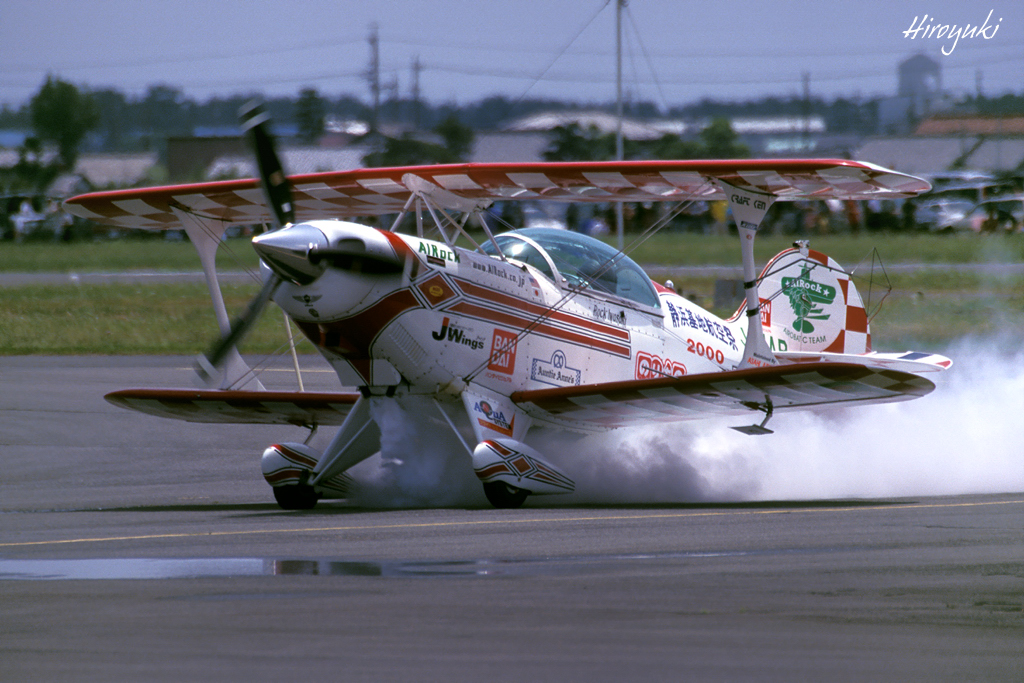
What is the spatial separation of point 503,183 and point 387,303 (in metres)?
1.81

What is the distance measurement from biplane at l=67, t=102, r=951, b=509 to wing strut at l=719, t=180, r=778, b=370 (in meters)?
0.02

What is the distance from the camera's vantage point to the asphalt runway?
5.44 meters

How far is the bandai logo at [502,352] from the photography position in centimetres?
1161

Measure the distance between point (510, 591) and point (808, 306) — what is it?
9192 mm

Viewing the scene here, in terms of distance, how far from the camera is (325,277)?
10188mm

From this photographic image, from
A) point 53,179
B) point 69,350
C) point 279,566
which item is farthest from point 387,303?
point 53,179

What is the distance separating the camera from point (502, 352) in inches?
461

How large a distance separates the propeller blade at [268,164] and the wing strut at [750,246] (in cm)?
415

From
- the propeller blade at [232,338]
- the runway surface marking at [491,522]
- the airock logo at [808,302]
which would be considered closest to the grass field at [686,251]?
the airock logo at [808,302]

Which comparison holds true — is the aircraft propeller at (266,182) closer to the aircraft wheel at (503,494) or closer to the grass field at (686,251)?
the aircraft wheel at (503,494)

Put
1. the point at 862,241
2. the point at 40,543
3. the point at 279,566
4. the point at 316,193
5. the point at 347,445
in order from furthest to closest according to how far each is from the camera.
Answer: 1. the point at 862,241
2. the point at 316,193
3. the point at 347,445
4. the point at 40,543
5. the point at 279,566

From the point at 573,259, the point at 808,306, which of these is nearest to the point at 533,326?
the point at 573,259

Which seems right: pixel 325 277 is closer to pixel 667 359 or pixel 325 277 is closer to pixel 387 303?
pixel 387 303

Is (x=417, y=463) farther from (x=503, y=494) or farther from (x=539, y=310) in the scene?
(x=539, y=310)
